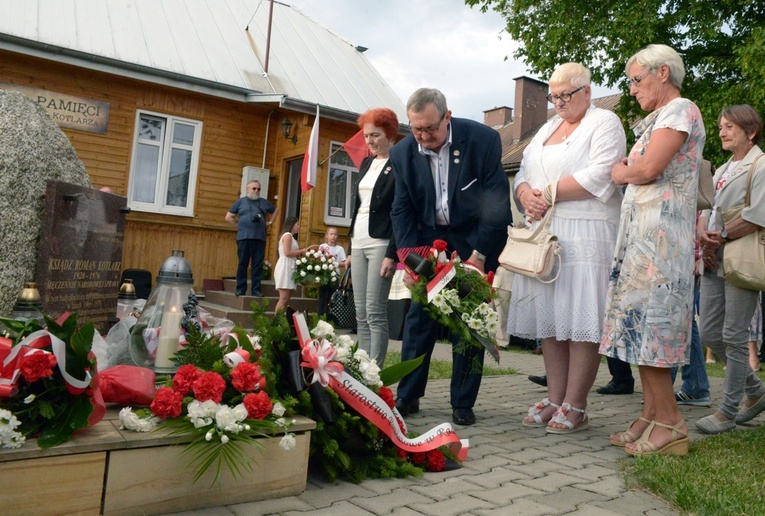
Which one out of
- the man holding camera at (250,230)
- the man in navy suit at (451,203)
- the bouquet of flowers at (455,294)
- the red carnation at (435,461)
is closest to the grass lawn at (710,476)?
the red carnation at (435,461)

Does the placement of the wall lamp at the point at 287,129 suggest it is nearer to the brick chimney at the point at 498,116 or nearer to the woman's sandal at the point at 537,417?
the woman's sandal at the point at 537,417

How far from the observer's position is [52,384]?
229 centimetres

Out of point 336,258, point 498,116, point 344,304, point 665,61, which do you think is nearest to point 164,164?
point 336,258

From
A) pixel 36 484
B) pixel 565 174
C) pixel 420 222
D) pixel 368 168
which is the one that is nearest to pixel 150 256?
pixel 368 168

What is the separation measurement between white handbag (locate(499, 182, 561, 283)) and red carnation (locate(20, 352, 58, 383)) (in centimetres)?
258

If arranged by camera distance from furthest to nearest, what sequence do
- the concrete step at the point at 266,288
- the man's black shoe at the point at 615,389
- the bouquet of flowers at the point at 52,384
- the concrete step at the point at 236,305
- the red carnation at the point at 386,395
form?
1. the concrete step at the point at 266,288
2. the concrete step at the point at 236,305
3. the man's black shoe at the point at 615,389
4. the red carnation at the point at 386,395
5. the bouquet of flowers at the point at 52,384

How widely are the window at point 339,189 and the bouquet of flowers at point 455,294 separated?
994 cm

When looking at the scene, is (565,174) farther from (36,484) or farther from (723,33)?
(723,33)

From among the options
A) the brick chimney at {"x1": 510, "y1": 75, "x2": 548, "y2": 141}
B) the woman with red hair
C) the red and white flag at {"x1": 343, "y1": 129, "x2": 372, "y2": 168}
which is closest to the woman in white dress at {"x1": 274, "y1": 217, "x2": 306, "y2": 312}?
the red and white flag at {"x1": 343, "y1": 129, "x2": 372, "y2": 168}

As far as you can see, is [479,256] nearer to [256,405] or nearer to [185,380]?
[256,405]

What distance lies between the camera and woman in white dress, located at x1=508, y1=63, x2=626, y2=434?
150 inches

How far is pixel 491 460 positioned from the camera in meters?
3.29

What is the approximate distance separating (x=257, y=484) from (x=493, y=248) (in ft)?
7.27

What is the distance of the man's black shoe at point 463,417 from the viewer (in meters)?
4.16
